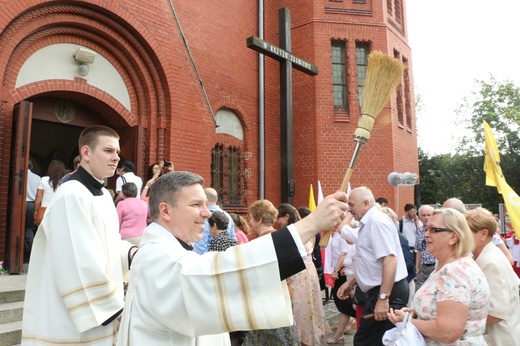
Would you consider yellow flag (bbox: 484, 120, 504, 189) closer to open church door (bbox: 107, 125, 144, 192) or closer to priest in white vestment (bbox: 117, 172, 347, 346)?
priest in white vestment (bbox: 117, 172, 347, 346)

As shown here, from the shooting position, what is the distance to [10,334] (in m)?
4.54

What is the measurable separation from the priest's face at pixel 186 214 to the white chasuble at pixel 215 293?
10.5 inches

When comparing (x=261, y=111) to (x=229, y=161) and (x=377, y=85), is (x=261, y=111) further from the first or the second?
(x=377, y=85)

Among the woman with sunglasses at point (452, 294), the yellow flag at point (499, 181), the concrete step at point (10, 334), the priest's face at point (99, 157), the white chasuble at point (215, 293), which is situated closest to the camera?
the white chasuble at point (215, 293)

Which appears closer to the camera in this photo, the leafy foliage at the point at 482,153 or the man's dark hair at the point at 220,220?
the man's dark hair at the point at 220,220

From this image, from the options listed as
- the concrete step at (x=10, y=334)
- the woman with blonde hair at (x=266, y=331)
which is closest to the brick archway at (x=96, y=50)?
the concrete step at (x=10, y=334)

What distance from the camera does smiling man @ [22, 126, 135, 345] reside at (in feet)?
8.53

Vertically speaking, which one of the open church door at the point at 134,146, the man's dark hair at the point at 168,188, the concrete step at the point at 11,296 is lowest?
the concrete step at the point at 11,296

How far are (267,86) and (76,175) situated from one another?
33.9 feet

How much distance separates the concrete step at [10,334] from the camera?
4.46m

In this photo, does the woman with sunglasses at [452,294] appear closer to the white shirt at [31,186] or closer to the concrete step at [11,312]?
the concrete step at [11,312]

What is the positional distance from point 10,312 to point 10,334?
0.41 meters

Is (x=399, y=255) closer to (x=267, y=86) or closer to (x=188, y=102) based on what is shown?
(x=188, y=102)

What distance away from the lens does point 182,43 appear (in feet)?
31.3
